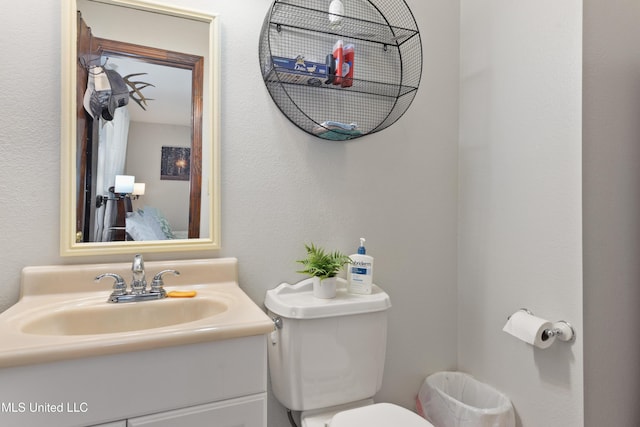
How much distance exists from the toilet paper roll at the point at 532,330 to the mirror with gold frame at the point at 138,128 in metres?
1.12

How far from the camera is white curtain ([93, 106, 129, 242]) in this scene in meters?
1.21

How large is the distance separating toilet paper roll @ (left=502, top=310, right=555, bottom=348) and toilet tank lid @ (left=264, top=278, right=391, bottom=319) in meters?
0.46

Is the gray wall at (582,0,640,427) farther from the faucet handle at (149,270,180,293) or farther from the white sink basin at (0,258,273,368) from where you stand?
the faucet handle at (149,270,180,293)

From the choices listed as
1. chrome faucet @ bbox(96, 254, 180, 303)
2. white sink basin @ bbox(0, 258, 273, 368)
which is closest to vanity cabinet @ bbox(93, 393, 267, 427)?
white sink basin @ bbox(0, 258, 273, 368)

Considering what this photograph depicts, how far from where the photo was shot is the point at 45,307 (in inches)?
40.6

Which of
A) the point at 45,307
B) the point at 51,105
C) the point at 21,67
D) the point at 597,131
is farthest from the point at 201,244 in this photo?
the point at 597,131

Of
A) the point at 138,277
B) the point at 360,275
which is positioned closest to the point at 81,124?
the point at 138,277

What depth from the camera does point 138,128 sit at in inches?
49.8

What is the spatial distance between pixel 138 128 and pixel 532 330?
1518mm

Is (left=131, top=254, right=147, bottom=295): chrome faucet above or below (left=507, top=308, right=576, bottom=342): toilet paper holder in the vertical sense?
above

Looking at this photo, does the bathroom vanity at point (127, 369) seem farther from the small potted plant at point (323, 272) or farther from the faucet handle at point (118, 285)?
the small potted plant at point (323, 272)

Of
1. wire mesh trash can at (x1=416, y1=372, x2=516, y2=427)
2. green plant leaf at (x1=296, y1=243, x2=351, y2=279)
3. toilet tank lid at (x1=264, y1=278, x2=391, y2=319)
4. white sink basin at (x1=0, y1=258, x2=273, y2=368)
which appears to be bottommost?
wire mesh trash can at (x1=416, y1=372, x2=516, y2=427)

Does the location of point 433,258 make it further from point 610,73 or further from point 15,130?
point 15,130

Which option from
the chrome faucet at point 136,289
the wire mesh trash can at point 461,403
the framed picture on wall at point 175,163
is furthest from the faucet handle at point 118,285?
the wire mesh trash can at point 461,403
